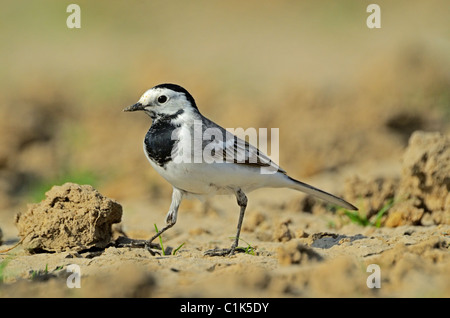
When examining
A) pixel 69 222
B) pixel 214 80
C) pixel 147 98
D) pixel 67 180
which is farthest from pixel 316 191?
pixel 214 80

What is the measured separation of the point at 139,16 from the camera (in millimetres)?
23125

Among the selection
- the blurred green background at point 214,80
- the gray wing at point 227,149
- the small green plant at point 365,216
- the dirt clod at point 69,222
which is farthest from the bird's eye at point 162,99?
the blurred green background at point 214,80

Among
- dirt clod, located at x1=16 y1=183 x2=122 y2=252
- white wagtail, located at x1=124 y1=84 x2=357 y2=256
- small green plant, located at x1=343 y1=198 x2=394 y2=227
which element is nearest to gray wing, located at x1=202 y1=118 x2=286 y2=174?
white wagtail, located at x1=124 y1=84 x2=357 y2=256

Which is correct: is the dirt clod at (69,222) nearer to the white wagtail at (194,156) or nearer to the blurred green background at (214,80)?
the white wagtail at (194,156)

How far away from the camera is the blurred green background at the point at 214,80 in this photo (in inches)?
446

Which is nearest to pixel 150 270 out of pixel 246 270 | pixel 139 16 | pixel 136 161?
pixel 246 270

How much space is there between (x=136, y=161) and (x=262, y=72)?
6911mm

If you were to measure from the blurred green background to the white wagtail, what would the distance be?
12.7ft

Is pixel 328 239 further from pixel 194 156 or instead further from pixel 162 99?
pixel 162 99

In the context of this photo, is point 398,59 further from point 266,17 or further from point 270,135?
point 266,17

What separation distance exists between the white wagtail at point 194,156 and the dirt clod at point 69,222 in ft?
1.84

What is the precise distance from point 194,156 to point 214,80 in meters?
10.00

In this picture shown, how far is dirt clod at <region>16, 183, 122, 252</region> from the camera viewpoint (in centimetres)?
609

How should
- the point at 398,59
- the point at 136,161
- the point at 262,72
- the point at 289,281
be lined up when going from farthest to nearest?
the point at 262,72 < the point at 398,59 < the point at 136,161 < the point at 289,281
